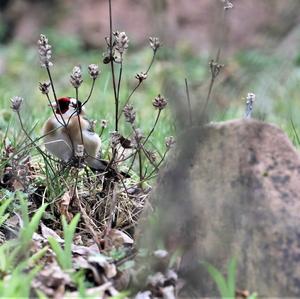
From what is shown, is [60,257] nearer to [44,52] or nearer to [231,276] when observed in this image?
[231,276]

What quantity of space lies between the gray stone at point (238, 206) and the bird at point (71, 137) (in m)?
0.78

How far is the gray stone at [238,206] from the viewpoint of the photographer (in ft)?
9.54

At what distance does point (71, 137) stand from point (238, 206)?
115 centimetres

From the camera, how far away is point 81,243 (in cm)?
363

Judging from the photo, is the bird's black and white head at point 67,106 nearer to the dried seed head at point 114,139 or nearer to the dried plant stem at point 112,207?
the dried seed head at point 114,139

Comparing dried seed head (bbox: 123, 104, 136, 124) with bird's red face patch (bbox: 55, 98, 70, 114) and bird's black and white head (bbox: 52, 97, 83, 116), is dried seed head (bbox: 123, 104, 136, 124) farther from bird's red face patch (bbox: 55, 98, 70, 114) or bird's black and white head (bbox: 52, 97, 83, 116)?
bird's red face patch (bbox: 55, 98, 70, 114)

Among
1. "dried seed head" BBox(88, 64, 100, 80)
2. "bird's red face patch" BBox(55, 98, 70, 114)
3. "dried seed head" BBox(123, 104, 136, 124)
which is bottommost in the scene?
"dried seed head" BBox(123, 104, 136, 124)

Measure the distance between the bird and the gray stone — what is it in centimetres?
78

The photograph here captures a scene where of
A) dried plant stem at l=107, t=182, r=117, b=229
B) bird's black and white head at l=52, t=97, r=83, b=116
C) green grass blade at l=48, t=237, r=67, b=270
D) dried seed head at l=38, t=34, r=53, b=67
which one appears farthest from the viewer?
bird's black and white head at l=52, t=97, r=83, b=116

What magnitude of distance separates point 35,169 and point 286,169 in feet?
5.45

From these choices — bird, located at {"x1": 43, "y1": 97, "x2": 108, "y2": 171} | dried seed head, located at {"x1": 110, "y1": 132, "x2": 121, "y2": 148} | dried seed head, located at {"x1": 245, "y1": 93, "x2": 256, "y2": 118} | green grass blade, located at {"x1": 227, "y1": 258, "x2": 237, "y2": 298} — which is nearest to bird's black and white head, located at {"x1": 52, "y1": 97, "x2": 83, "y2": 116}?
bird, located at {"x1": 43, "y1": 97, "x2": 108, "y2": 171}

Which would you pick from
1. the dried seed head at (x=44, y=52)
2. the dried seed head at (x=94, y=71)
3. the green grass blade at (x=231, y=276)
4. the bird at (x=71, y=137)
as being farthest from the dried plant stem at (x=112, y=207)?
the green grass blade at (x=231, y=276)

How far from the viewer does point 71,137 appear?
3.87 meters

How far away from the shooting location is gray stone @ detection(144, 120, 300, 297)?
114 inches
